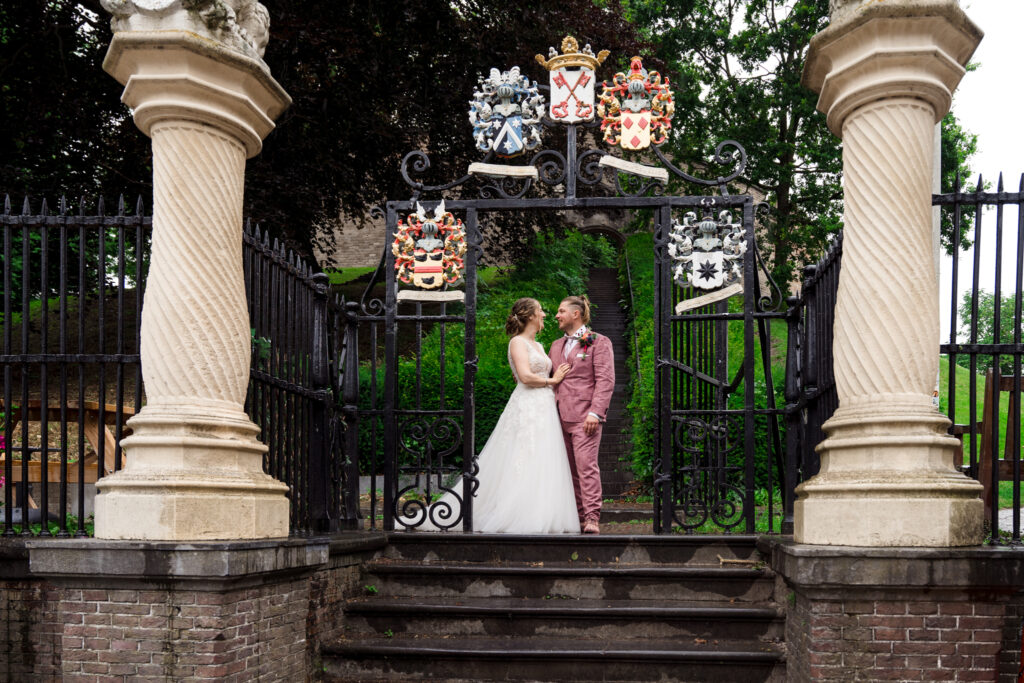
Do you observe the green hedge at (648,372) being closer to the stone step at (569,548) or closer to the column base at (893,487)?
the stone step at (569,548)

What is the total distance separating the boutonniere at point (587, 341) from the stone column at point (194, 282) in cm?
323

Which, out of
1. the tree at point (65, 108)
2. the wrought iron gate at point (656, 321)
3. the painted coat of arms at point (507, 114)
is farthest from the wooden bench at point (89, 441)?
the tree at point (65, 108)

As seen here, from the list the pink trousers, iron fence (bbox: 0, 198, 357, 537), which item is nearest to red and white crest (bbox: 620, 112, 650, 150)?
the pink trousers

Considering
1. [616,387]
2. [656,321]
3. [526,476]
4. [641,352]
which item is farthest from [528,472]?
[641,352]

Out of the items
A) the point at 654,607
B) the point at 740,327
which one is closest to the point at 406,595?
the point at 654,607

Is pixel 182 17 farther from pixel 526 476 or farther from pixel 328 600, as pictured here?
pixel 526 476

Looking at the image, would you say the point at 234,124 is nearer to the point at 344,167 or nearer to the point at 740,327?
the point at 344,167

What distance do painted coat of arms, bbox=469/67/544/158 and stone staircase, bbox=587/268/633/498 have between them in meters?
6.72

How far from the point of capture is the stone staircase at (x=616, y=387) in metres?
14.8

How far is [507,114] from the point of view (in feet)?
27.3

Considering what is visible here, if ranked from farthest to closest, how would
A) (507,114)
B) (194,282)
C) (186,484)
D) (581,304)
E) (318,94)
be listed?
(318,94)
(581,304)
(507,114)
(194,282)
(186,484)

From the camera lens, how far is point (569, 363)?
845 cm

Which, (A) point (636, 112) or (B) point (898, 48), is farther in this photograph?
(A) point (636, 112)

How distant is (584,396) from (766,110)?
50.8 ft
